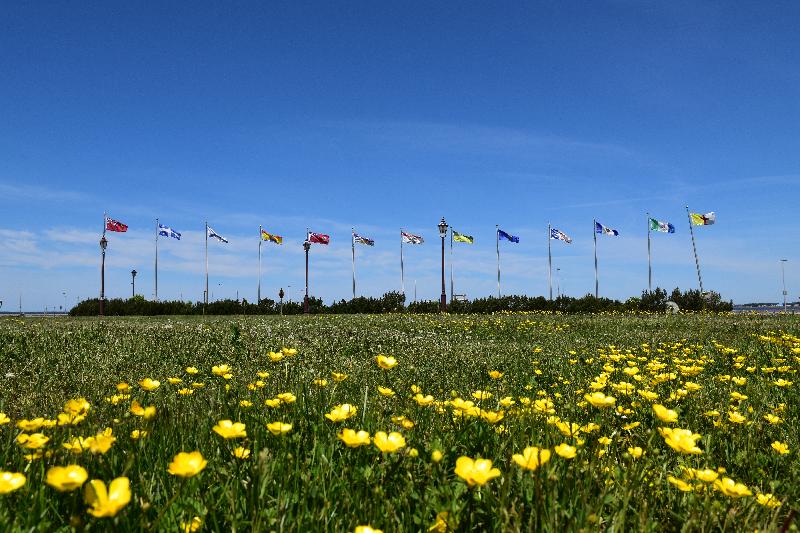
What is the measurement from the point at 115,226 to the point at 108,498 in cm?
5420

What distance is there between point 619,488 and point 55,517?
230 cm

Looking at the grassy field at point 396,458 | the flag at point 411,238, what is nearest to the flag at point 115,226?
the flag at point 411,238

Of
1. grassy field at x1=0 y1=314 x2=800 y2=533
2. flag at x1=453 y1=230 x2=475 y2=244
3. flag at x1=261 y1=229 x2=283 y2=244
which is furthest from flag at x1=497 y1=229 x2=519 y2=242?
grassy field at x1=0 y1=314 x2=800 y2=533

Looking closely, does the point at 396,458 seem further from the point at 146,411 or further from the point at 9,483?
the point at 9,483

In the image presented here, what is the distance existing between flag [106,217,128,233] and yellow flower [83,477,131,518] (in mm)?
53902

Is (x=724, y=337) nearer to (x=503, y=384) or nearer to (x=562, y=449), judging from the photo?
(x=503, y=384)

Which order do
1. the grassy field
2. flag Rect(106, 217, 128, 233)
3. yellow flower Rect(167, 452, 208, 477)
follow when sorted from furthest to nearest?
1. flag Rect(106, 217, 128, 233)
2. the grassy field
3. yellow flower Rect(167, 452, 208, 477)

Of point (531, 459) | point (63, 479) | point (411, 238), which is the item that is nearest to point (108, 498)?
point (63, 479)

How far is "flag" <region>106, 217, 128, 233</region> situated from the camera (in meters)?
48.8

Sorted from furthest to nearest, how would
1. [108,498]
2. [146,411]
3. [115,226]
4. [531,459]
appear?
[115,226]
[146,411]
[531,459]
[108,498]

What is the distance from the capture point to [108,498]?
1330 millimetres

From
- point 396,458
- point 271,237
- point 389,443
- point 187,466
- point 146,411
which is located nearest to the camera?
point 187,466

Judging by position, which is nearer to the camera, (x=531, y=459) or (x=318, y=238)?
(x=531, y=459)

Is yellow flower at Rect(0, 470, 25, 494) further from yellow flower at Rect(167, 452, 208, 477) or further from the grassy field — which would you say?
yellow flower at Rect(167, 452, 208, 477)
